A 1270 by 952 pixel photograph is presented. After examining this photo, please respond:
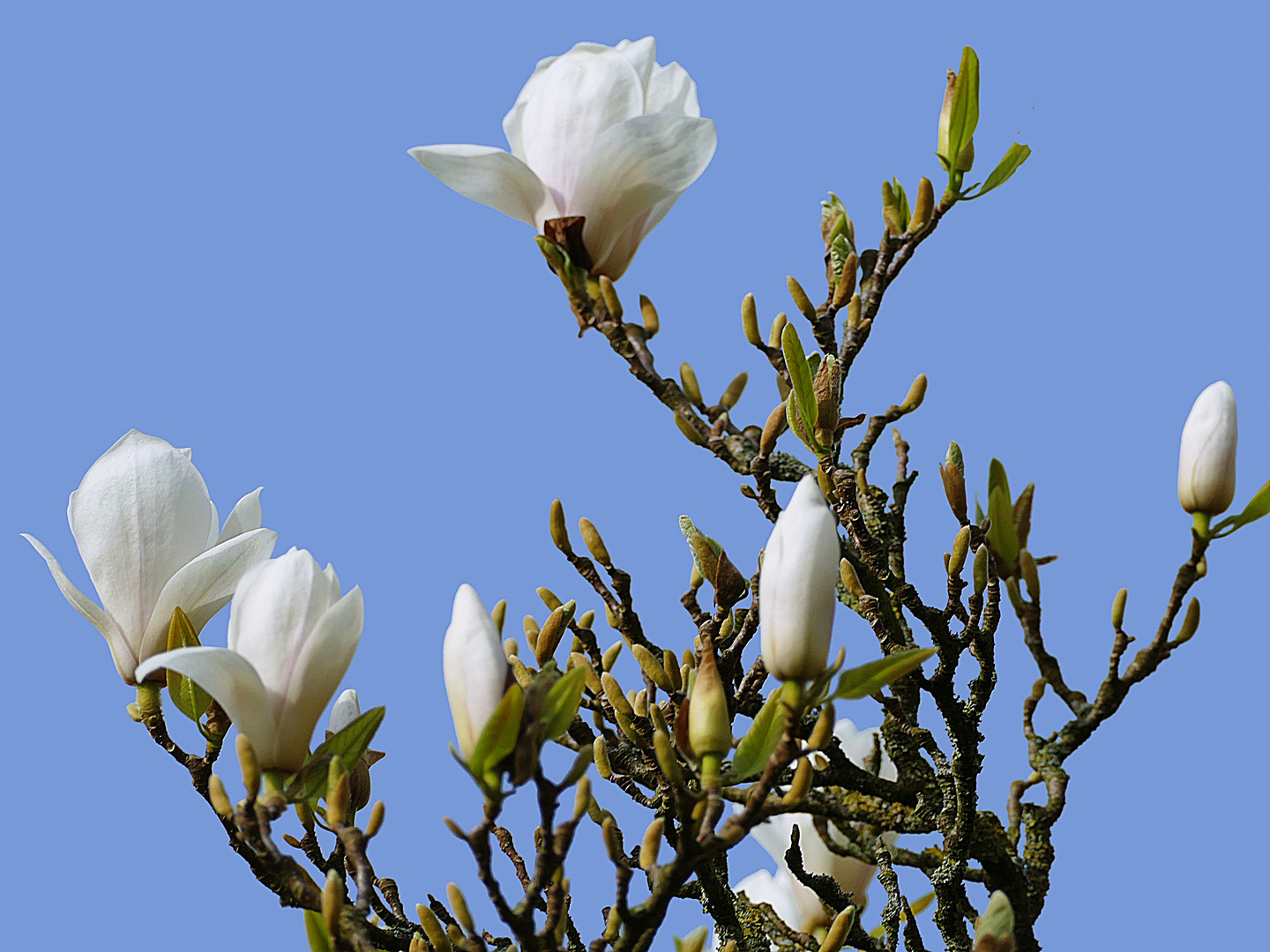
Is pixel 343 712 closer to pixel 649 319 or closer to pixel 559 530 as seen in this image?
pixel 559 530

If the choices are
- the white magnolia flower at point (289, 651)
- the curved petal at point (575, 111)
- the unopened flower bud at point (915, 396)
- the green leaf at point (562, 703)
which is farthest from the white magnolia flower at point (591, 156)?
the green leaf at point (562, 703)

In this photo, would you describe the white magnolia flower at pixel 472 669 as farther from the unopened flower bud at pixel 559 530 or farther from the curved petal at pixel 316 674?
the unopened flower bud at pixel 559 530

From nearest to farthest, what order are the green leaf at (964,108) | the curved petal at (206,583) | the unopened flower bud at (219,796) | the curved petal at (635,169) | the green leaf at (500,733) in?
the green leaf at (500,733), the unopened flower bud at (219,796), the curved petal at (206,583), the curved petal at (635,169), the green leaf at (964,108)

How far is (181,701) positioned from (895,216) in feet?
2.30

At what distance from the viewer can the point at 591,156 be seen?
97 centimetres

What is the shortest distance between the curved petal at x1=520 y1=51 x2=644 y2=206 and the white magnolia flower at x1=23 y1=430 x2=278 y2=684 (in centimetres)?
37

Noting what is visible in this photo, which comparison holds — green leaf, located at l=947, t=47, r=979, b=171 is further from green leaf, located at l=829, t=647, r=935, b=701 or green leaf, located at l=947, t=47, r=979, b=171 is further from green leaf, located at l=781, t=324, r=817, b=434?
green leaf, located at l=829, t=647, r=935, b=701

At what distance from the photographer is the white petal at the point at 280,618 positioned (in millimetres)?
750

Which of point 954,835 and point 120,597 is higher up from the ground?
point 120,597

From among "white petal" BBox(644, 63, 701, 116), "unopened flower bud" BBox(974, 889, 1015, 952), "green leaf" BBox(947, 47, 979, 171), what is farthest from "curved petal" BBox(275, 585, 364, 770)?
"green leaf" BBox(947, 47, 979, 171)

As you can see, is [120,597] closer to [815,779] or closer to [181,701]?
[181,701]

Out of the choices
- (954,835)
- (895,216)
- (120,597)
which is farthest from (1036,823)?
(120,597)

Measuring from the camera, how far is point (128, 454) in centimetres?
87

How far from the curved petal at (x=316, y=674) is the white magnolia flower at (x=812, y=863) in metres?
0.51
